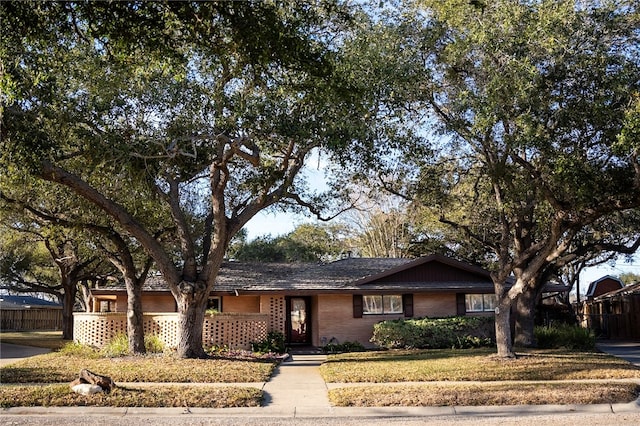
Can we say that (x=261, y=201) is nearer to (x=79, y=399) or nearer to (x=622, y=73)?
(x=79, y=399)

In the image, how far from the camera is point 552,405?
11109mm

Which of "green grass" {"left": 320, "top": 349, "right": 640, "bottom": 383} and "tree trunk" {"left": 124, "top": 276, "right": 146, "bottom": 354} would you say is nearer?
"green grass" {"left": 320, "top": 349, "right": 640, "bottom": 383}

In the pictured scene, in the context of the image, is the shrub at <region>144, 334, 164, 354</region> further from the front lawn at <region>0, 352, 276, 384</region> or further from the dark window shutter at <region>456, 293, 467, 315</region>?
the dark window shutter at <region>456, 293, 467, 315</region>

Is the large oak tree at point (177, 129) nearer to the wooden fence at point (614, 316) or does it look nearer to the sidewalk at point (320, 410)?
the sidewalk at point (320, 410)

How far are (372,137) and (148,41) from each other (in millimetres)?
9537

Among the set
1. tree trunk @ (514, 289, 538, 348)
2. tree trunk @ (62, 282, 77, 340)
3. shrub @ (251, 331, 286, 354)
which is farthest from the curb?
tree trunk @ (62, 282, 77, 340)

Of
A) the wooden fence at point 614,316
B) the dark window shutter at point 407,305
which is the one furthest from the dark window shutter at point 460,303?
the wooden fence at point 614,316

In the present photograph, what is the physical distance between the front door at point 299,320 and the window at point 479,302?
6919 mm

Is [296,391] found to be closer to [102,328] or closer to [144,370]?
[144,370]

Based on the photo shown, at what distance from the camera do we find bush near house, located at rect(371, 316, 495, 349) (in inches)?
915

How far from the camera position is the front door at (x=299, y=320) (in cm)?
2653

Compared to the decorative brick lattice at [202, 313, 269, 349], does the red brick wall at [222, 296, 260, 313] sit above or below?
above

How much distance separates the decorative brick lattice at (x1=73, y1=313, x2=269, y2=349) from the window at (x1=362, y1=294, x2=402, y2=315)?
463cm

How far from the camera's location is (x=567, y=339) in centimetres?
2289
